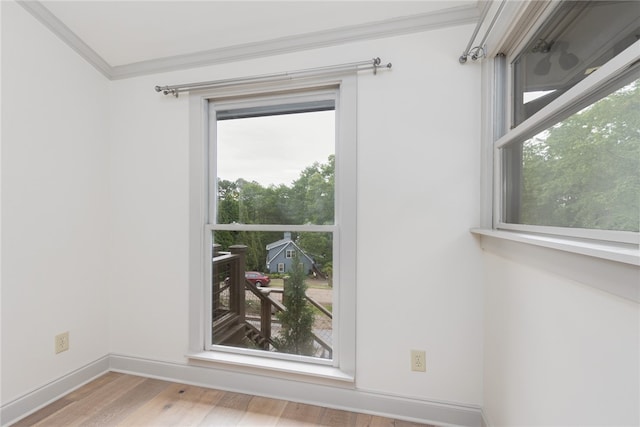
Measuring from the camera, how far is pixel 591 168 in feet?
2.55

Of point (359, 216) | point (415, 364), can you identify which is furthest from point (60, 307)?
point (415, 364)

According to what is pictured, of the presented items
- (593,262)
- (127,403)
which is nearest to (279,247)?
(127,403)

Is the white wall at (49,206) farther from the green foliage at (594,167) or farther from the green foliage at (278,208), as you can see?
the green foliage at (594,167)

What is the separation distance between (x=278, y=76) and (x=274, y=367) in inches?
69.4

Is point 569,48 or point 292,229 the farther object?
point 292,229

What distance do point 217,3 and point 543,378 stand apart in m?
2.25

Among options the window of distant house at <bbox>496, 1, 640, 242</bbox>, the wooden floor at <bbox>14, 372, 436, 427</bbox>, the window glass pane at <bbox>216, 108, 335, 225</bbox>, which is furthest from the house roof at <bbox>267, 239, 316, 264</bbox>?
the window of distant house at <bbox>496, 1, 640, 242</bbox>

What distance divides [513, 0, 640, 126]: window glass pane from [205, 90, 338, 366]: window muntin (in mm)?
974

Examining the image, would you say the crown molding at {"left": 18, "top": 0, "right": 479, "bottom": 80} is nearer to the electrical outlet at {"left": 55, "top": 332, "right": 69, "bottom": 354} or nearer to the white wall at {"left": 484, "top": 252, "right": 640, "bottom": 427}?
the white wall at {"left": 484, "top": 252, "right": 640, "bottom": 427}

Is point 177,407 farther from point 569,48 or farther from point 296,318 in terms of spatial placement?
point 569,48

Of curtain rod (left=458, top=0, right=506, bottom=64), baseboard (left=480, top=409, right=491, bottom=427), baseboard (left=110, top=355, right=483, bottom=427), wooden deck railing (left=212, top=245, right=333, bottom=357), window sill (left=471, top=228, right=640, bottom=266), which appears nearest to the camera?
window sill (left=471, top=228, right=640, bottom=266)

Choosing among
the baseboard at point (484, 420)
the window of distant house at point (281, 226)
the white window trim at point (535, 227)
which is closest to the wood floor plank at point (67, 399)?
the window of distant house at point (281, 226)

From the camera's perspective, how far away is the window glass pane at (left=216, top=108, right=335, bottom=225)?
180cm

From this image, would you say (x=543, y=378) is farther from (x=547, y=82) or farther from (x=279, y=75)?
(x=279, y=75)
